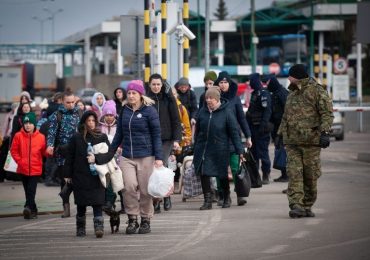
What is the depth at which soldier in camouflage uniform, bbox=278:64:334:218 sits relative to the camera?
14.4 metres

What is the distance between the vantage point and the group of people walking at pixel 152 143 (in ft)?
43.6

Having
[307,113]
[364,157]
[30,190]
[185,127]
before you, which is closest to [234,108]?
[185,127]

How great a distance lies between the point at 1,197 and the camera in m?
20.2

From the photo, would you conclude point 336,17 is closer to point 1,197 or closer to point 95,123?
point 1,197

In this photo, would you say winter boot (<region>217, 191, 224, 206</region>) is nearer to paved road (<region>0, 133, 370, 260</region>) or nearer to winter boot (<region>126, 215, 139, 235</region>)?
paved road (<region>0, 133, 370, 260</region>)

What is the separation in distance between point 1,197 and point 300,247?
975 centimetres

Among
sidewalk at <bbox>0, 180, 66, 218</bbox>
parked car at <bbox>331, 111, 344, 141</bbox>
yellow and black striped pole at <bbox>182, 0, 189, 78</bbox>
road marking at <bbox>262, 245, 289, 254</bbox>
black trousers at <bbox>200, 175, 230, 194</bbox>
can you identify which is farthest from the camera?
parked car at <bbox>331, 111, 344, 141</bbox>

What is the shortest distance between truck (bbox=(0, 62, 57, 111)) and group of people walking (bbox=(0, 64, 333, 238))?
65.6 m

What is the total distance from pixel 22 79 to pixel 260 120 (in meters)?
76.0

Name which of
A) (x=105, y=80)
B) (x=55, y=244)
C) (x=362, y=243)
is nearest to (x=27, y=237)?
(x=55, y=244)

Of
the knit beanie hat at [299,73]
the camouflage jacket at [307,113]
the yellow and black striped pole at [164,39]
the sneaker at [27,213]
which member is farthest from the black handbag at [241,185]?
the yellow and black striped pole at [164,39]

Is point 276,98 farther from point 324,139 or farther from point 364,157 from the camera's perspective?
point 364,157

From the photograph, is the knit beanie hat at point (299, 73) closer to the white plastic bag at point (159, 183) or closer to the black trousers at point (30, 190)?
the white plastic bag at point (159, 183)

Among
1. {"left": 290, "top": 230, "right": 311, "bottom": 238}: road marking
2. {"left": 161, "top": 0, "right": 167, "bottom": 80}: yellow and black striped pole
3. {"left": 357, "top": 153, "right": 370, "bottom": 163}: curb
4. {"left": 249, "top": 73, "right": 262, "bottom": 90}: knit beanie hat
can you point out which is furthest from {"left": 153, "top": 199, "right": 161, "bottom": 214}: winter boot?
{"left": 357, "top": 153, "right": 370, "bottom": 163}: curb
